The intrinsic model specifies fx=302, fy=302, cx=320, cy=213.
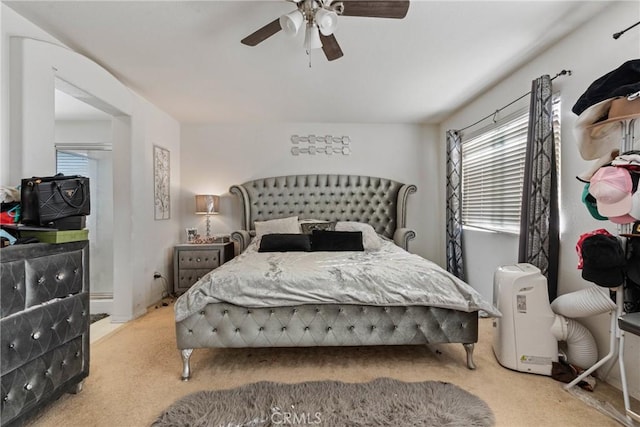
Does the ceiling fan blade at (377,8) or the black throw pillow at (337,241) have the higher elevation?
the ceiling fan blade at (377,8)

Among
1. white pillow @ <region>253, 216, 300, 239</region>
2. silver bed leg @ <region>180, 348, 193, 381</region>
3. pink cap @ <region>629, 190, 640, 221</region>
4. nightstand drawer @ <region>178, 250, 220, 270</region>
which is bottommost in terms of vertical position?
silver bed leg @ <region>180, 348, 193, 381</region>

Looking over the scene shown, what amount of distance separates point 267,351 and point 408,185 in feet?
9.81

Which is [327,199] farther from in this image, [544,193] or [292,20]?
[292,20]

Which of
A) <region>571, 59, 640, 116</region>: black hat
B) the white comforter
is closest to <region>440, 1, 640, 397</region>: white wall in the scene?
<region>571, 59, 640, 116</region>: black hat

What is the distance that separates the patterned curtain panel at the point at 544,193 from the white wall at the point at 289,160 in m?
2.19

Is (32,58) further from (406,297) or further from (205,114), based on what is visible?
(406,297)

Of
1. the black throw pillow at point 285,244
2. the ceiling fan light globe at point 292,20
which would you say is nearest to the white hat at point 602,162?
the ceiling fan light globe at point 292,20

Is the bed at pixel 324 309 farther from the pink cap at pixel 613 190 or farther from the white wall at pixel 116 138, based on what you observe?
the white wall at pixel 116 138

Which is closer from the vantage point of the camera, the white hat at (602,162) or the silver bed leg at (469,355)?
the white hat at (602,162)

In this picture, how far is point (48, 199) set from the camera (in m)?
1.73

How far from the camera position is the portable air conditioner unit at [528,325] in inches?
81.7

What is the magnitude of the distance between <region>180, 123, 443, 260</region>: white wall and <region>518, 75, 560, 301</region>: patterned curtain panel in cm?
219

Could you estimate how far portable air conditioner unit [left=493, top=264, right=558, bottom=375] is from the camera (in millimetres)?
2076

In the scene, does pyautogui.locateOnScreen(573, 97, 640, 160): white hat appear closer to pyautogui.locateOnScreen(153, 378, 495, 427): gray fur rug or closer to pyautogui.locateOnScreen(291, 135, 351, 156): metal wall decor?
pyautogui.locateOnScreen(153, 378, 495, 427): gray fur rug
